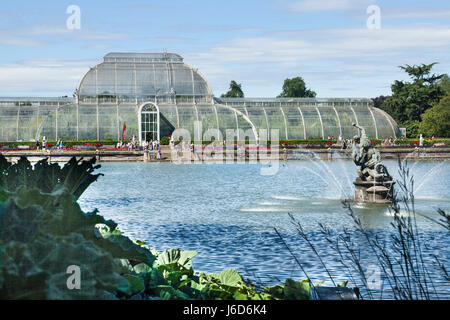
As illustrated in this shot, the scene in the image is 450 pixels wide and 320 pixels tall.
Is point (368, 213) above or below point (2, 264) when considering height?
below

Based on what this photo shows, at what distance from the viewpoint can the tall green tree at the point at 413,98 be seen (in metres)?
86.0

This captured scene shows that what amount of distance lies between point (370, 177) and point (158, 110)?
4704 centimetres

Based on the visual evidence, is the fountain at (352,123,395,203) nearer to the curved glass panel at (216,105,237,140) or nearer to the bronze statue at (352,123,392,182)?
the bronze statue at (352,123,392,182)

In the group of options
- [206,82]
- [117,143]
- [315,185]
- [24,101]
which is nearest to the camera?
[315,185]

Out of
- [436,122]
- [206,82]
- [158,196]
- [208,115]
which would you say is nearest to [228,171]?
[158,196]

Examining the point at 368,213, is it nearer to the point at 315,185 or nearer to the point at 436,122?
the point at 315,185

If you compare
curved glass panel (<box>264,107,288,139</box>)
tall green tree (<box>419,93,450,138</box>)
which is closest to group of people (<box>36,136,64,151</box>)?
curved glass panel (<box>264,107,288,139</box>)

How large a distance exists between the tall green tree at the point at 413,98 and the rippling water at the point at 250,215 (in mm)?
50944

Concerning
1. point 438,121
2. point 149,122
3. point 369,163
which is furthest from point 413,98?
point 369,163

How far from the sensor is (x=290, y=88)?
125 m

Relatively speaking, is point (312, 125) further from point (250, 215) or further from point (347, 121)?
point (250, 215)
